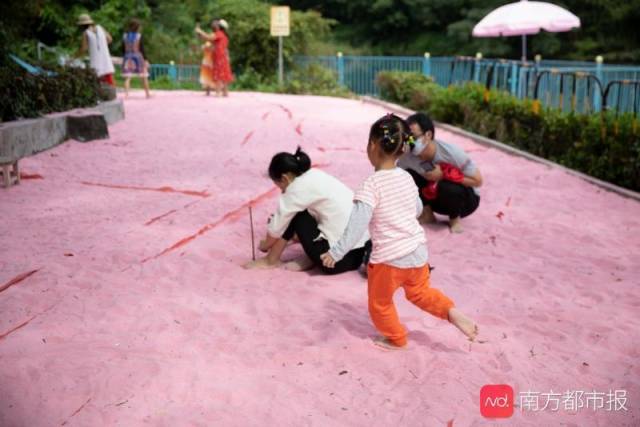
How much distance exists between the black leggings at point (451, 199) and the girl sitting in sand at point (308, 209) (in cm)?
130

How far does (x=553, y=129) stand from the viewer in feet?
31.2

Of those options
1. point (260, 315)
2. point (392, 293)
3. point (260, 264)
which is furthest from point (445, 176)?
point (392, 293)

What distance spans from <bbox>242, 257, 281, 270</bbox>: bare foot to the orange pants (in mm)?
1411

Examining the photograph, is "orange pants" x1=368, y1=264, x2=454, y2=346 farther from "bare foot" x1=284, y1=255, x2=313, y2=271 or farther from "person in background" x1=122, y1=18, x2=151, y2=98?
"person in background" x1=122, y1=18, x2=151, y2=98

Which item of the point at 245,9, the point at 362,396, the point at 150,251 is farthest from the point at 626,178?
the point at 245,9

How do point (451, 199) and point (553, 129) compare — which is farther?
point (553, 129)

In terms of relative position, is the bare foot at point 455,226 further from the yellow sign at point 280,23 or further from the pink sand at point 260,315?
the yellow sign at point 280,23

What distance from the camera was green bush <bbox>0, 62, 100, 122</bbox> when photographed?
863 centimetres

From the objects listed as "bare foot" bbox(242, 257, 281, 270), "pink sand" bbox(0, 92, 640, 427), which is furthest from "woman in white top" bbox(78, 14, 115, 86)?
"bare foot" bbox(242, 257, 281, 270)

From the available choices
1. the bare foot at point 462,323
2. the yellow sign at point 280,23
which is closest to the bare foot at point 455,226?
the bare foot at point 462,323

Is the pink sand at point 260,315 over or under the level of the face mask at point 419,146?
under

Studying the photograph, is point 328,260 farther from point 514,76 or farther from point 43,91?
point 514,76

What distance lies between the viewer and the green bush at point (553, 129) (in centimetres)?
807

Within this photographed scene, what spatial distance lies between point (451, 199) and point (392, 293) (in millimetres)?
2502
